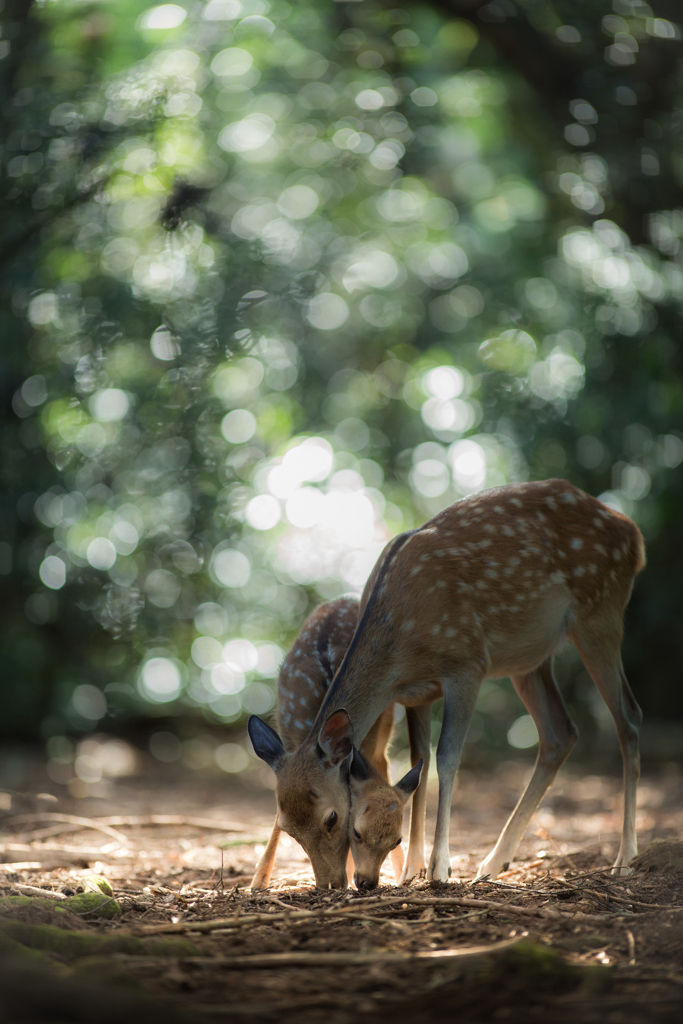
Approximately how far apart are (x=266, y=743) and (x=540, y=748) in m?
1.70

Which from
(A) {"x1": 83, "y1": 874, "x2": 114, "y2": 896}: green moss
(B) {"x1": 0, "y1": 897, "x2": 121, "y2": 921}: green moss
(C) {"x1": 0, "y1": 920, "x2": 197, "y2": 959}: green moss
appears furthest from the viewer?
(A) {"x1": 83, "y1": 874, "x2": 114, "y2": 896}: green moss

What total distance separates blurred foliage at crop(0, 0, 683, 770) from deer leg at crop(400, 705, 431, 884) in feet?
18.8

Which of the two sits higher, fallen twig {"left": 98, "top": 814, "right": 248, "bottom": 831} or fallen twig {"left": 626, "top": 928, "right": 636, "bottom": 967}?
fallen twig {"left": 626, "top": 928, "right": 636, "bottom": 967}

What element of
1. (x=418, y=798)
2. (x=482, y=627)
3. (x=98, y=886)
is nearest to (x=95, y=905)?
(x=98, y=886)

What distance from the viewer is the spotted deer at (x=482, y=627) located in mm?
4051

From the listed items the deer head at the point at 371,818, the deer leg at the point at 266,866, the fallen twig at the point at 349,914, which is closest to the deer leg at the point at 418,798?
the deer head at the point at 371,818

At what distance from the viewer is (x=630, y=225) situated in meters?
8.98

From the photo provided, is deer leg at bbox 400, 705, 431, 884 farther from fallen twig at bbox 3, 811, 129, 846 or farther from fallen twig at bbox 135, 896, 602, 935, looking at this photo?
fallen twig at bbox 3, 811, 129, 846

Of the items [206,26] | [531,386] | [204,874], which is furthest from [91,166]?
[204,874]

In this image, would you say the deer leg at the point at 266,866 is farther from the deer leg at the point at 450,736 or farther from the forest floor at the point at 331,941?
the deer leg at the point at 450,736

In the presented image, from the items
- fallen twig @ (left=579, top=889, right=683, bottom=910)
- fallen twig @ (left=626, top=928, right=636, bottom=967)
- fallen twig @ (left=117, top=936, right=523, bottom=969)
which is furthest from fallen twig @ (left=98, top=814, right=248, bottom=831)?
fallen twig @ (left=626, top=928, right=636, bottom=967)

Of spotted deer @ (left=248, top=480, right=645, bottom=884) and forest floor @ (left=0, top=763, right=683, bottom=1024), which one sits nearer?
forest floor @ (left=0, top=763, right=683, bottom=1024)

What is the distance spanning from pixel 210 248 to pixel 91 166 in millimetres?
1529

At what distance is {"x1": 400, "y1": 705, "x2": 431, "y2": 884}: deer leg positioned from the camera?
4.17 m
